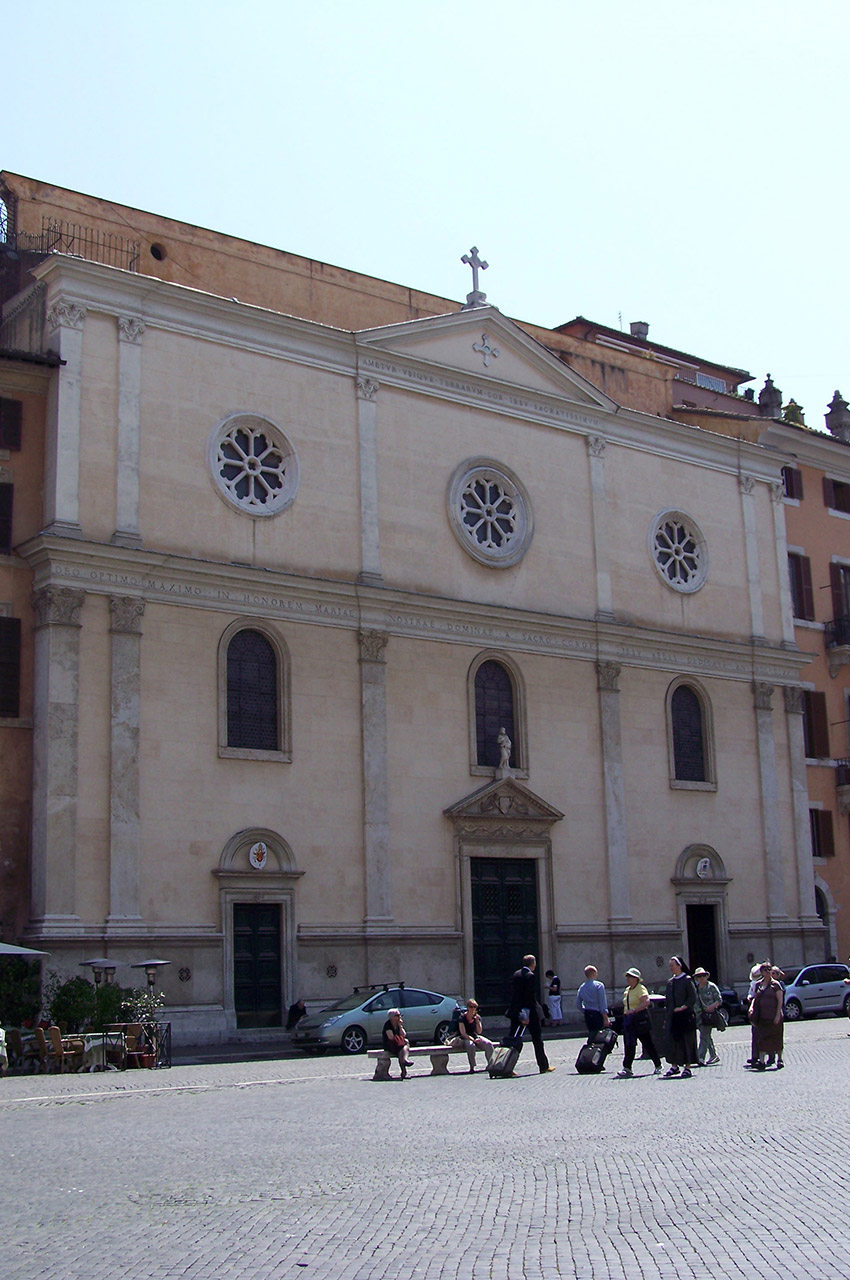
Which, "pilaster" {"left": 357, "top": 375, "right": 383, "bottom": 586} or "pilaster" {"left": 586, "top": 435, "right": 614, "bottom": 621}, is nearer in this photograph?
"pilaster" {"left": 357, "top": 375, "right": 383, "bottom": 586}

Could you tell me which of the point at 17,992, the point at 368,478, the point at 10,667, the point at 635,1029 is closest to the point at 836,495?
the point at 368,478

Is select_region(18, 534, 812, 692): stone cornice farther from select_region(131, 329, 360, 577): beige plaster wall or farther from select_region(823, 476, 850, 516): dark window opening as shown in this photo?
select_region(823, 476, 850, 516): dark window opening

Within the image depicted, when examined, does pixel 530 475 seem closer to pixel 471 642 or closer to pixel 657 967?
pixel 471 642

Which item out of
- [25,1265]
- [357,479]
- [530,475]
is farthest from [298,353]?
[25,1265]

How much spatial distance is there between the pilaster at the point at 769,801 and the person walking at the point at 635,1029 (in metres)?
18.1

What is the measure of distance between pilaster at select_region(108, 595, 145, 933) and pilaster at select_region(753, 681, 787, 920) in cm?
1811

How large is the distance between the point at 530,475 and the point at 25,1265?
29.5 m

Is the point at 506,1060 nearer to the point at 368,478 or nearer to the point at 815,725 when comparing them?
the point at 368,478

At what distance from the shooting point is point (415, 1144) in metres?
13.1

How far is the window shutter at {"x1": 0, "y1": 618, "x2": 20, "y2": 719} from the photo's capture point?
88.7ft

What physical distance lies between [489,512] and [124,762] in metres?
11.8

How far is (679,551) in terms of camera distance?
3931 centimetres

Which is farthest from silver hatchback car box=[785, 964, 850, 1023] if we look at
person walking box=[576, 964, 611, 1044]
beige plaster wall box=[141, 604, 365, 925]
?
person walking box=[576, 964, 611, 1044]

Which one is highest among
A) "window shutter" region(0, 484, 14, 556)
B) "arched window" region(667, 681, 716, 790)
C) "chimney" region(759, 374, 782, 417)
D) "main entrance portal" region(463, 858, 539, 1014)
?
"chimney" region(759, 374, 782, 417)
